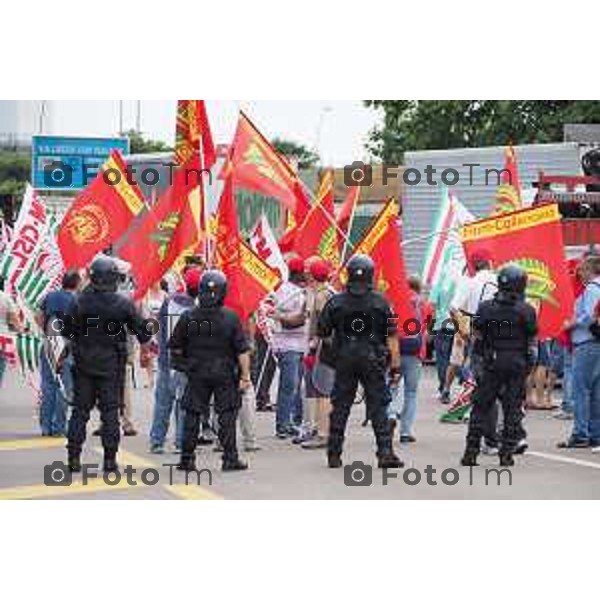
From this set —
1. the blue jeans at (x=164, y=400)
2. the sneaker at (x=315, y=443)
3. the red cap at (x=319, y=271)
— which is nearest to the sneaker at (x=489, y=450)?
the sneaker at (x=315, y=443)

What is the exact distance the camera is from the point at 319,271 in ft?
37.6

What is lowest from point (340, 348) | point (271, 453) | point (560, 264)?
point (271, 453)

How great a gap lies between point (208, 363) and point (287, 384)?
2108 millimetres

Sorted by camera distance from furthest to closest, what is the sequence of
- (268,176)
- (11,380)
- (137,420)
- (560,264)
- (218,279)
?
(11,380), (137,420), (268,176), (560,264), (218,279)

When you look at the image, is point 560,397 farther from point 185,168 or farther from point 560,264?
point 185,168

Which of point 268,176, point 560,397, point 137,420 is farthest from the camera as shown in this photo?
point 560,397

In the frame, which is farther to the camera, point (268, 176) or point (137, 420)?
point (137, 420)

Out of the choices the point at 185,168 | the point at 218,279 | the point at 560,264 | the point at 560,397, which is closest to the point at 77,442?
the point at 218,279

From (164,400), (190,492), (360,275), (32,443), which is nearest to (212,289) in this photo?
(360,275)

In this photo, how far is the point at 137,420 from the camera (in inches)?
533

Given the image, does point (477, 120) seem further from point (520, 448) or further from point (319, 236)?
point (520, 448)

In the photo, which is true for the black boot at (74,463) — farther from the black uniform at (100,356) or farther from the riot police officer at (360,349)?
the riot police officer at (360,349)

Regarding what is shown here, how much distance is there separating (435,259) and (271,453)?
450 centimetres

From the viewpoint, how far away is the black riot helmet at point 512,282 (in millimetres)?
10094
